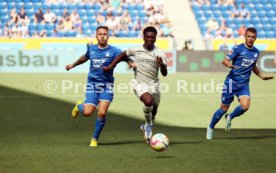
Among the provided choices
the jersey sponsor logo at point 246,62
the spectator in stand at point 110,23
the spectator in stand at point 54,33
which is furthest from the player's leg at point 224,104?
the spectator in stand at point 110,23

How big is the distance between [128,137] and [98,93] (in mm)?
1495

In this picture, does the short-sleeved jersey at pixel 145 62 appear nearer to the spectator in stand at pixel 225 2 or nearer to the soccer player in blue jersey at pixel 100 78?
the soccer player in blue jersey at pixel 100 78

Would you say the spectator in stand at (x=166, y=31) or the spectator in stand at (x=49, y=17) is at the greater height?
the spectator in stand at (x=49, y=17)

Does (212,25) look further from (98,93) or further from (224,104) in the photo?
(98,93)

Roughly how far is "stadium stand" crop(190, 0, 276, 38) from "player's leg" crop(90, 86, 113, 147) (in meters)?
25.5

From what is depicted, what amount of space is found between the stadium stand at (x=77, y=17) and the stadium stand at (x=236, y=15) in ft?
8.64

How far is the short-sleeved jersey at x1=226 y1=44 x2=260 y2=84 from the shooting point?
13.2 meters

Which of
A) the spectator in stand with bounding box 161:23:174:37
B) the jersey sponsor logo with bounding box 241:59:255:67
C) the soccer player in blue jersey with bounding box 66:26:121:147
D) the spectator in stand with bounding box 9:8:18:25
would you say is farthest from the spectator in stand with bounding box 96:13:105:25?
the soccer player in blue jersey with bounding box 66:26:121:147

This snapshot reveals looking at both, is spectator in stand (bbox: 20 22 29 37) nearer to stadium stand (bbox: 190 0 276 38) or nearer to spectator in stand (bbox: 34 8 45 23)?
spectator in stand (bbox: 34 8 45 23)

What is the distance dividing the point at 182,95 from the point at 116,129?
915 cm

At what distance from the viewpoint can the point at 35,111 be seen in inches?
709

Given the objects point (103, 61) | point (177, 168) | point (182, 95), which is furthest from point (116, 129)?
point (182, 95)

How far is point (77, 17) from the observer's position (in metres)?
34.7

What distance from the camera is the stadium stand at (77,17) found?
33.8 m
